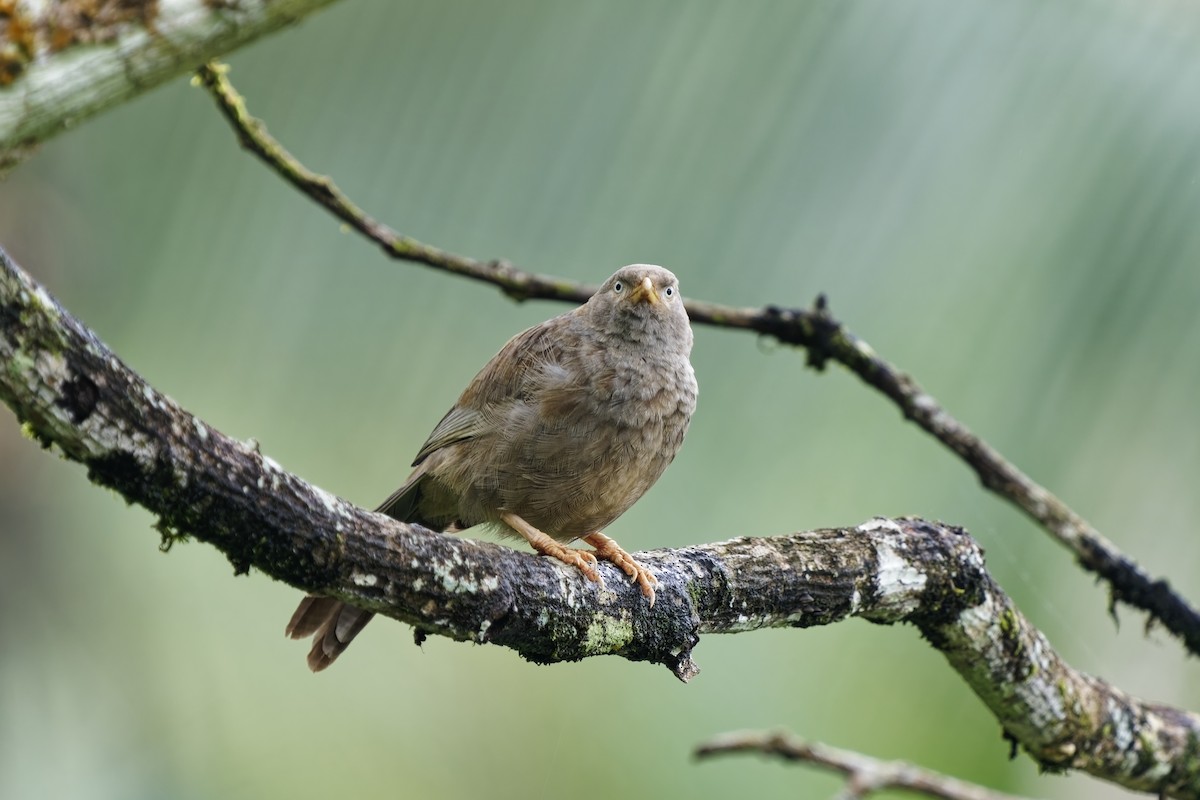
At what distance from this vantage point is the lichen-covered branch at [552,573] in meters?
2.07

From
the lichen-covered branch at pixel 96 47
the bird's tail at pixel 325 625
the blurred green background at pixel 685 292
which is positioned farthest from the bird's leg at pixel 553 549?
the blurred green background at pixel 685 292

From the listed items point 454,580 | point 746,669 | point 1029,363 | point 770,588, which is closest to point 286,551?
point 454,580

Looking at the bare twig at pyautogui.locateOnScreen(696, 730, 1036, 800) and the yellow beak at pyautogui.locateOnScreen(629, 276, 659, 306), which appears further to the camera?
the yellow beak at pyautogui.locateOnScreen(629, 276, 659, 306)

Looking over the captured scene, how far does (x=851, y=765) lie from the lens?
338 centimetres

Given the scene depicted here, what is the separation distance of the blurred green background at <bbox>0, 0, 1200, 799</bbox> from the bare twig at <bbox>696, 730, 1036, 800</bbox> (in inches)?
73.3

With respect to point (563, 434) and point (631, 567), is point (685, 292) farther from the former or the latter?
point (631, 567)

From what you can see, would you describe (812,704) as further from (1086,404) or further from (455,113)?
(455,113)

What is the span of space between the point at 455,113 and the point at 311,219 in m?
1.29

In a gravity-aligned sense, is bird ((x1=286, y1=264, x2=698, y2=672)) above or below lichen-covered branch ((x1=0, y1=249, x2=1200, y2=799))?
above

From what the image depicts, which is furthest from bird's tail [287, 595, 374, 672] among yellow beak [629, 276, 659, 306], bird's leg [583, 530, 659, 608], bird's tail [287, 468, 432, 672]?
yellow beak [629, 276, 659, 306]

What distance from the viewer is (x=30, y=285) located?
78.6 inches

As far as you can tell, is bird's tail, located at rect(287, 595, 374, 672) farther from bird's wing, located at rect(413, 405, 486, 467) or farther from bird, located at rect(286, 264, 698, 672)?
bird's wing, located at rect(413, 405, 486, 467)

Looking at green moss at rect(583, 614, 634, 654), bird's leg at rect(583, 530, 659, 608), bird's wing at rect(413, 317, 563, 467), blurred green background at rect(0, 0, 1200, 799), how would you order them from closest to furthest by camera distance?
1. green moss at rect(583, 614, 634, 654)
2. bird's leg at rect(583, 530, 659, 608)
3. bird's wing at rect(413, 317, 563, 467)
4. blurred green background at rect(0, 0, 1200, 799)

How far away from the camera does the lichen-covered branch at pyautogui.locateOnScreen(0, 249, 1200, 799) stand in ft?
6.81
